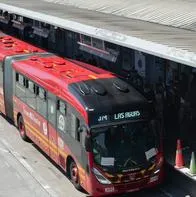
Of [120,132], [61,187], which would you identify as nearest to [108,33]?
[120,132]

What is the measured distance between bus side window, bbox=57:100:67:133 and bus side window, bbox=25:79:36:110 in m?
2.03

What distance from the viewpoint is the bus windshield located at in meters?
11.8

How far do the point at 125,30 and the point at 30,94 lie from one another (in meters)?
3.47

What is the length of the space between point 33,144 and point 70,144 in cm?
409

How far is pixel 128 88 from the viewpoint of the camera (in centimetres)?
1272

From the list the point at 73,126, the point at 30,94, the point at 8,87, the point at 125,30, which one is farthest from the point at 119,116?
the point at 8,87

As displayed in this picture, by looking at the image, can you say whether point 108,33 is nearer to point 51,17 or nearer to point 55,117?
point 55,117

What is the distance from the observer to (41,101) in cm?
1467

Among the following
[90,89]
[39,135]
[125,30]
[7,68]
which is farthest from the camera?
[7,68]

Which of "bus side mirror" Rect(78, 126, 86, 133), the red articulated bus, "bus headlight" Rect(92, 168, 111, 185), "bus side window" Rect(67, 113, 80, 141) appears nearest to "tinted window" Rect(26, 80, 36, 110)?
the red articulated bus

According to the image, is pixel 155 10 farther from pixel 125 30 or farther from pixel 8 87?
pixel 8 87

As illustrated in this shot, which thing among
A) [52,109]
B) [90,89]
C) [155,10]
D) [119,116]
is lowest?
[52,109]

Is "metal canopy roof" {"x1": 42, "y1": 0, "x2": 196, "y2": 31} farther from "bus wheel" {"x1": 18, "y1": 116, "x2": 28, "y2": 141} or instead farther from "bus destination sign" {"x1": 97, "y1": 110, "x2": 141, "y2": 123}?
"bus wheel" {"x1": 18, "y1": 116, "x2": 28, "y2": 141}

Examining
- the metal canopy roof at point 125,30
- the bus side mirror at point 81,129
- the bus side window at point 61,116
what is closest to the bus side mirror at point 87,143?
the bus side mirror at point 81,129
